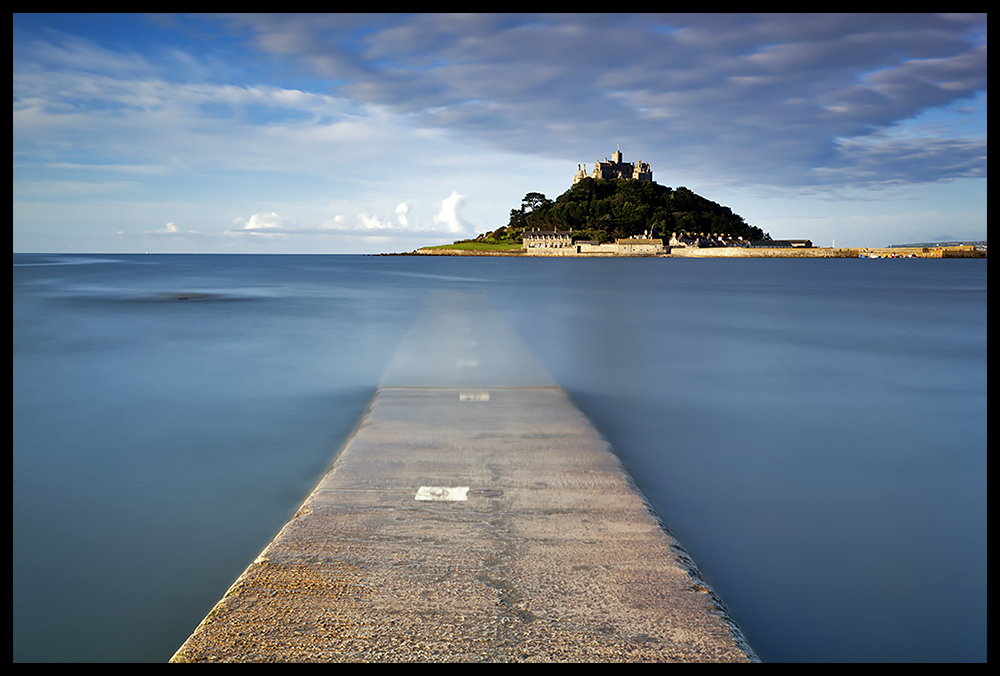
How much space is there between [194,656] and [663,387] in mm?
8203

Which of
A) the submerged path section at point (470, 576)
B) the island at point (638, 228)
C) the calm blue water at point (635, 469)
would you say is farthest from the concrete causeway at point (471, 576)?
the island at point (638, 228)

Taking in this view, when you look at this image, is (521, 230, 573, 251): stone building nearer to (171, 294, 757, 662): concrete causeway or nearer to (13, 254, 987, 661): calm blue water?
(13, 254, 987, 661): calm blue water

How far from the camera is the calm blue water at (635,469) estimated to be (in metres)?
3.41

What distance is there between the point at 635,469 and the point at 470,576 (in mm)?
3197

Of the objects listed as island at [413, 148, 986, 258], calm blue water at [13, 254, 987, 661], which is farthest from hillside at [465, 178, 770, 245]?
calm blue water at [13, 254, 987, 661]

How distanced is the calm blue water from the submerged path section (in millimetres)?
704

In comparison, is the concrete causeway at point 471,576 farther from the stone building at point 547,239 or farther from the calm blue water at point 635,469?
the stone building at point 547,239

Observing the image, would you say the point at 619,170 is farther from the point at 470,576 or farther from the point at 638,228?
the point at 470,576

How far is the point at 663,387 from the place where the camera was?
963 cm

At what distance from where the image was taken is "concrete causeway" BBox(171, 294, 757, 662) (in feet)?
7.82

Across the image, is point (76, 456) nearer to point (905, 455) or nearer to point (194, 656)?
point (194, 656)
